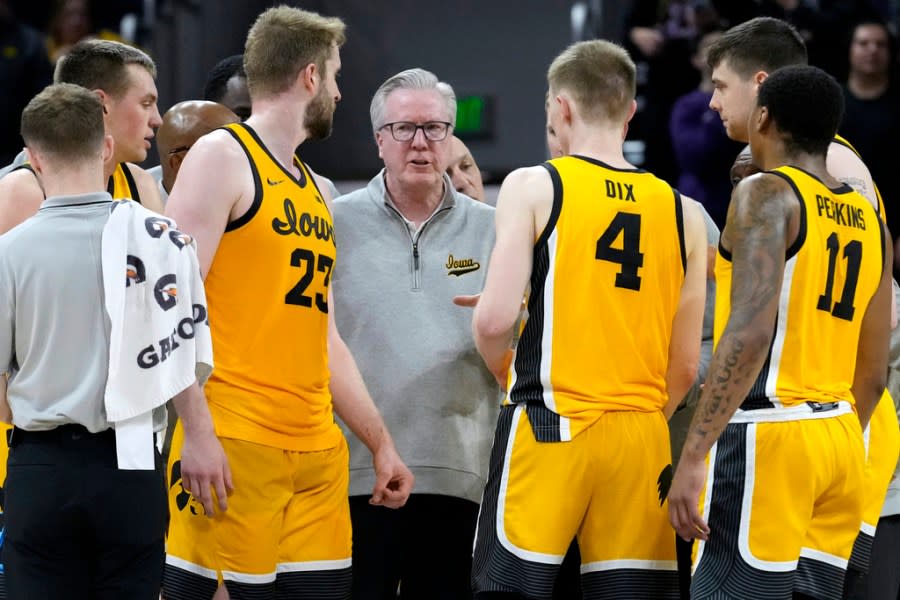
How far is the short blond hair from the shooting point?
4141 millimetres

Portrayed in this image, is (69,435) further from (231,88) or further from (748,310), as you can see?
(231,88)

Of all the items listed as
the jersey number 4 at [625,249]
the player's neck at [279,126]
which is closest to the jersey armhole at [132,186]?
the player's neck at [279,126]

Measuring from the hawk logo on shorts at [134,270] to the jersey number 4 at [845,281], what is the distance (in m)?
1.95

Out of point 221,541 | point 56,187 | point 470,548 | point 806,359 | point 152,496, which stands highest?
point 56,187

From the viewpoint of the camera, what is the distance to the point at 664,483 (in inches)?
156

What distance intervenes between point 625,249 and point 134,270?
57.9 inches

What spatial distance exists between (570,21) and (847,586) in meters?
7.39

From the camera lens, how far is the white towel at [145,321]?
3471 millimetres

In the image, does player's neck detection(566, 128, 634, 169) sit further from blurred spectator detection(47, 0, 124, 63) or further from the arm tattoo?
blurred spectator detection(47, 0, 124, 63)

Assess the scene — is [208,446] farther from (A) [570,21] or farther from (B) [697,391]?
(A) [570,21]

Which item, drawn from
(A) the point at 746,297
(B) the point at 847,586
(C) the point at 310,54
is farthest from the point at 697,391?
(C) the point at 310,54

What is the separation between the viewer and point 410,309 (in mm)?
4699

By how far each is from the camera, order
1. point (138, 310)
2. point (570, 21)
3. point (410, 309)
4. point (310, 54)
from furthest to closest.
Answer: point (570, 21)
point (410, 309)
point (310, 54)
point (138, 310)

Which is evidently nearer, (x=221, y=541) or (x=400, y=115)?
(x=221, y=541)
